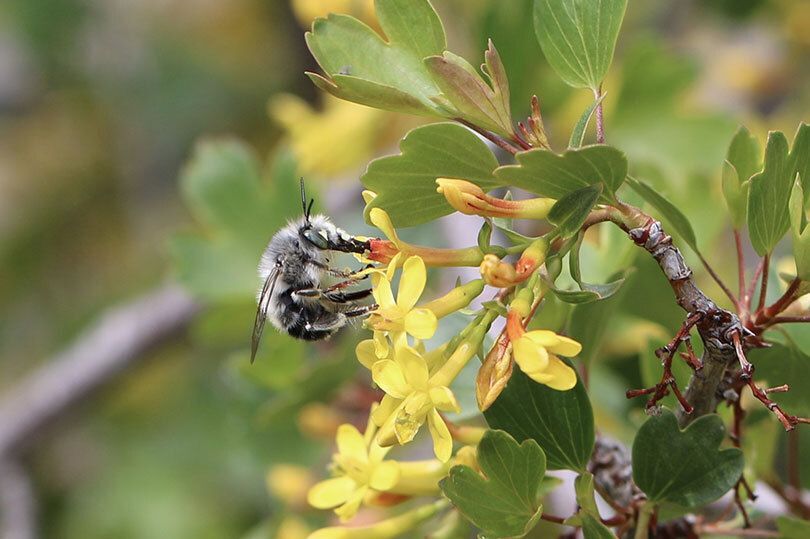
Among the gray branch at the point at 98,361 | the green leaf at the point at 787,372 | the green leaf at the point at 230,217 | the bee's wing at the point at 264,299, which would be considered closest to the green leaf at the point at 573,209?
the green leaf at the point at 787,372

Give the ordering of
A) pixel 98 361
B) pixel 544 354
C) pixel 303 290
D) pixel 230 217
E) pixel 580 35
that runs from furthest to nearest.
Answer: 1. pixel 98 361
2. pixel 230 217
3. pixel 303 290
4. pixel 580 35
5. pixel 544 354

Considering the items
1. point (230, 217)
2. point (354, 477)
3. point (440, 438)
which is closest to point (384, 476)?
point (354, 477)

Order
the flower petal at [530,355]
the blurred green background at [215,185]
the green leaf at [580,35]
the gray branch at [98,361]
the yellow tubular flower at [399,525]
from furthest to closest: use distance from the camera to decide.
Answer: the gray branch at [98,361] → the blurred green background at [215,185] → the yellow tubular flower at [399,525] → the green leaf at [580,35] → the flower petal at [530,355]

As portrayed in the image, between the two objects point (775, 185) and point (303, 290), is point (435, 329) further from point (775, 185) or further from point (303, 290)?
point (303, 290)

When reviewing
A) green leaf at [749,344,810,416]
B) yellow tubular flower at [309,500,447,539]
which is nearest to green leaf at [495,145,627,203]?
green leaf at [749,344,810,416]

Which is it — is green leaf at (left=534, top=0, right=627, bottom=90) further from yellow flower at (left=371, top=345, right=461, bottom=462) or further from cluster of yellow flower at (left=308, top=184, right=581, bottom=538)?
yellow flower at (left=371, top=345, right=461, bottom=462)

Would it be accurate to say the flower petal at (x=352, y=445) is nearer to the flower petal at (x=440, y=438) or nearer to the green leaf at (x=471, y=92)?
the flower petal at (x=440, y=438)
